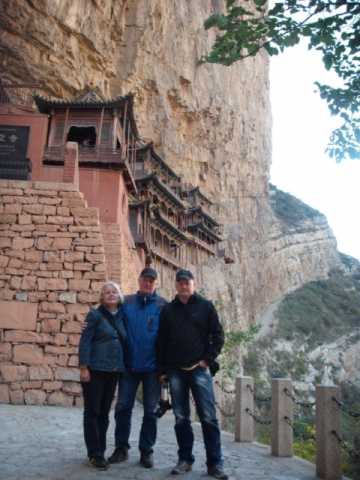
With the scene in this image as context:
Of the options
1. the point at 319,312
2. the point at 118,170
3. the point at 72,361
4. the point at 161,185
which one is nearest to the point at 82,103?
the point at 118,170

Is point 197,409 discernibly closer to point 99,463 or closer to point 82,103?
point 99,463

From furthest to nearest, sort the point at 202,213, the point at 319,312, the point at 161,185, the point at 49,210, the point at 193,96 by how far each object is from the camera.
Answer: the point at 319,312 → the point at 202,213 → the point at 193,96 → the point at 161,185 → the point at 49,210

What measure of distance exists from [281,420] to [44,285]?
5033 millimetres

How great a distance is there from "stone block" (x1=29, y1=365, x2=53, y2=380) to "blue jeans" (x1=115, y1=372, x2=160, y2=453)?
415cm

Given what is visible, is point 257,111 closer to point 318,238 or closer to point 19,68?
point 318,238

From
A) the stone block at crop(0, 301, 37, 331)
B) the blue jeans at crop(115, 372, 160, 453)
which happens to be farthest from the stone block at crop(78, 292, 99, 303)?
the blue jeans at crop(115, 372, 160, 453)

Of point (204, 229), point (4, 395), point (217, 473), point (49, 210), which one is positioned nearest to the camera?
point (217, 473)

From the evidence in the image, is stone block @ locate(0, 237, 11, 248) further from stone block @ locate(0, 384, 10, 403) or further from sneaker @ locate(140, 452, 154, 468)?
sneaker @ locate(140, 452, 154, 468)

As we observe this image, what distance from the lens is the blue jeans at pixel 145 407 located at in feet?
14.1

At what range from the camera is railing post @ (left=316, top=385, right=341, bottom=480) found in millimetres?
4428

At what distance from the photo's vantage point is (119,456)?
4.37 meters

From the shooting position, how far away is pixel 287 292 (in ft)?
159

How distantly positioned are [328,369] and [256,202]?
57.4 feet

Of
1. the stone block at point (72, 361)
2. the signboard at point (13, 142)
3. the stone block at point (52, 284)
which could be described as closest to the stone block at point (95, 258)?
the stone block at point (52, 284)
